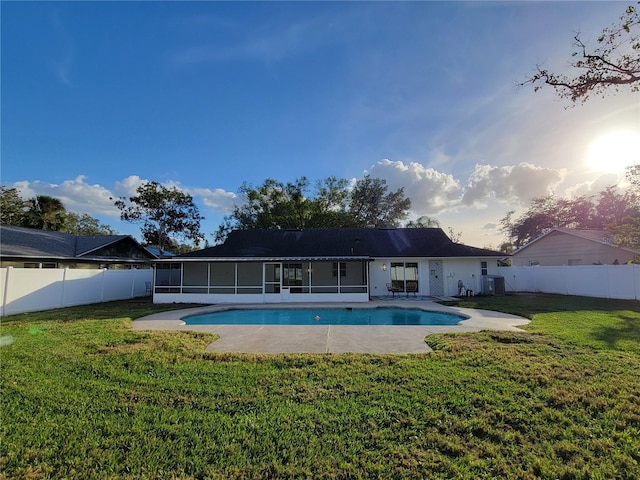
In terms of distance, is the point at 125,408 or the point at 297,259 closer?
the point at 125,408

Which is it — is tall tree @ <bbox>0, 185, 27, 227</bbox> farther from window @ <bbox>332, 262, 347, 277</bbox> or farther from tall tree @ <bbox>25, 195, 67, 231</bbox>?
window @ <bbox>332, 262, 347, 277</bbox>

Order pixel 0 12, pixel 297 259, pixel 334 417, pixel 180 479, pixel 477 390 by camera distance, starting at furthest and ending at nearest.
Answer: pixel 297 259 → pixel 0 12 → pixel 477 390 → pixel 334 417 → pixel 180 479

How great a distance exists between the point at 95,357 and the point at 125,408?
8.84 ft

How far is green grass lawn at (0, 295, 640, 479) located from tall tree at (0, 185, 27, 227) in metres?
31.2

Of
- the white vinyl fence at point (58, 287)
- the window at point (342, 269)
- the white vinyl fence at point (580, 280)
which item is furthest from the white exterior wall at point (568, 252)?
the white vinyl fence at point (58, 287)

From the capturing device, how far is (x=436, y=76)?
36.3 ft

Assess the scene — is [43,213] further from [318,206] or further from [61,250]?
[318,206]

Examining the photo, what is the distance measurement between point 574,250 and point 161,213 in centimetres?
3515

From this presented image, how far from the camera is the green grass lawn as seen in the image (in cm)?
266

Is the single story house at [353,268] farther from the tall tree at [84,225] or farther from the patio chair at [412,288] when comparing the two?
the tall tree at [84,225]

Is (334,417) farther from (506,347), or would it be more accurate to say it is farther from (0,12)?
(0,12)

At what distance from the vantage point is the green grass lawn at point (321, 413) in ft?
8.74

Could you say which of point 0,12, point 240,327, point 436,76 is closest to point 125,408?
point 240,327

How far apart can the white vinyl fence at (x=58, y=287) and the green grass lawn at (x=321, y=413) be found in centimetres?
671
